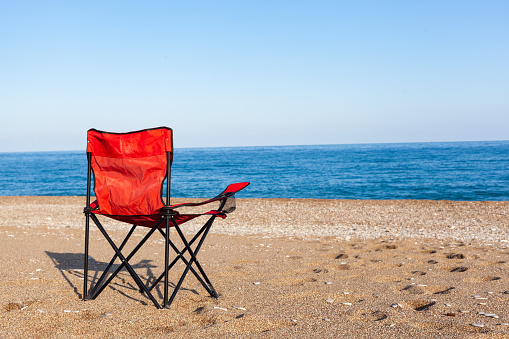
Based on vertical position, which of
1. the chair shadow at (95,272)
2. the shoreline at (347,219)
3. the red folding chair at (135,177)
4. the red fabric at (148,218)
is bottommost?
the shoreline at (347,219)

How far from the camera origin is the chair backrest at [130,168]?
3148 millimetres

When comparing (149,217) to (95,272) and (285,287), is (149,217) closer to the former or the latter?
(285,287)

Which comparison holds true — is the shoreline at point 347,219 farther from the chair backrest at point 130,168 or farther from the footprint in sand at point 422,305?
the chair backrest at point 130,168

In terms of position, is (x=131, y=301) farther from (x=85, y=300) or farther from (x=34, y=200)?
(x=34, y=200)

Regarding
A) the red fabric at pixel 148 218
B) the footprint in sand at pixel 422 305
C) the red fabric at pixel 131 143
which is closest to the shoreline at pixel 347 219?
the footprint in sand at pixel 422 305

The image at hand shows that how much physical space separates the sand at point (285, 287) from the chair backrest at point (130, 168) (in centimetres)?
81

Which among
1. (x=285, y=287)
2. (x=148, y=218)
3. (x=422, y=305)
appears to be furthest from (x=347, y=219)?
(x=148, y=218)

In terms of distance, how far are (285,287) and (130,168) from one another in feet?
5.87

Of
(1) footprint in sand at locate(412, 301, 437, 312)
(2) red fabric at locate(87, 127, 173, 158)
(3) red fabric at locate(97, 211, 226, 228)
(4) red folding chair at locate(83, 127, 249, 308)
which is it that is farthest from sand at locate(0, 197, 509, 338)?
(2) red fabric at locate(87, 127, 173, 158)

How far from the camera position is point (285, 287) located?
3.85 meters

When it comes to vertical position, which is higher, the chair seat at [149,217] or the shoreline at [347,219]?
the chair seat at [149,217]

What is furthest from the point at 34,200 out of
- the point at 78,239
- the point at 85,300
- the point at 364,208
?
the point at 85,300

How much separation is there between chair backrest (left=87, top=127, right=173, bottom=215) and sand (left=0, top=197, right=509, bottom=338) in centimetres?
81

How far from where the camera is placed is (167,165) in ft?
10.1
